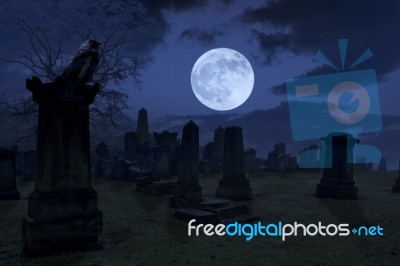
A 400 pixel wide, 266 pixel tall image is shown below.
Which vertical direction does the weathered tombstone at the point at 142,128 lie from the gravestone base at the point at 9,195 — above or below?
above

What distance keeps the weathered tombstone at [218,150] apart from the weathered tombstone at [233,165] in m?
9.36

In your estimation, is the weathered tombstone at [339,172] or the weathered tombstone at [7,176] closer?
the weathered tombstone at [7,176]

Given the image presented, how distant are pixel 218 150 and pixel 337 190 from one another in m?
11.9

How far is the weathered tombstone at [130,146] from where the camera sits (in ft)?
81.5

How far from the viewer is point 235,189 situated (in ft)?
43.1

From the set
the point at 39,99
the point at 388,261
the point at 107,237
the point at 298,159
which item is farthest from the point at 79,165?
the point at 298,159

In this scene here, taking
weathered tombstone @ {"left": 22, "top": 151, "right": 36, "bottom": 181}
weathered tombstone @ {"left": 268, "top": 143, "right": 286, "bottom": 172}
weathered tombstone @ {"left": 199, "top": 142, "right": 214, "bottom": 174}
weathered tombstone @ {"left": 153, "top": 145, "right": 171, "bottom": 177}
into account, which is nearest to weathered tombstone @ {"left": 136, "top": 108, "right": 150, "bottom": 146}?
weathered tombstone @ {"left": 199, "top": 142, "right": 214, "bottom": 174}

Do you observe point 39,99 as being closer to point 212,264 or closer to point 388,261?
point 212,264

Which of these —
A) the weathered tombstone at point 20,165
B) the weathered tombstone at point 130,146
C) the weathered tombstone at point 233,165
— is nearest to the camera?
the weathered tombstone at point 233,165

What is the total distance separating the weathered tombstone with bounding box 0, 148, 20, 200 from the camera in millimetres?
12449

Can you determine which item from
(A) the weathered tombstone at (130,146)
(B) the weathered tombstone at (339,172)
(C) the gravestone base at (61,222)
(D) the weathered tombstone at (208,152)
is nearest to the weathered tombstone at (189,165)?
(C) the gravestone base at (61,222)

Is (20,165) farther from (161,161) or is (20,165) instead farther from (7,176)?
(7,176)

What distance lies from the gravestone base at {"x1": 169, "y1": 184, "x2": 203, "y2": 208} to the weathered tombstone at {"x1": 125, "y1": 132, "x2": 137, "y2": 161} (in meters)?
13.5

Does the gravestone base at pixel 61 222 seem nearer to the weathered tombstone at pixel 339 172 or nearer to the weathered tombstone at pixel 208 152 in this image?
the weathered tombstone at pixel 339 172
